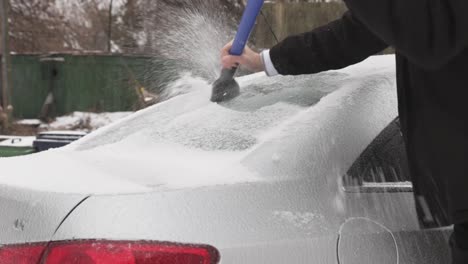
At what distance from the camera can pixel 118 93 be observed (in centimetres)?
1789

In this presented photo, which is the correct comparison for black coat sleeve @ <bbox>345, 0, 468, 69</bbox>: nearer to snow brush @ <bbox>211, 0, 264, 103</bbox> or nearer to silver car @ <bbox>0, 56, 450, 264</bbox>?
silver car @ <bbox>0, 56, 450, 264</bbox>

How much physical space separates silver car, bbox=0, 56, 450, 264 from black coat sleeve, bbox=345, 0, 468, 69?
0.47 metres

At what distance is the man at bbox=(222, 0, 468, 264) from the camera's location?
1377 millimetres

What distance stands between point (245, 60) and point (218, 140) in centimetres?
45

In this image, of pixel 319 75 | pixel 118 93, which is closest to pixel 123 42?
pixel 118 93

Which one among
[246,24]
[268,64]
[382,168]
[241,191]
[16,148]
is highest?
[246,24]

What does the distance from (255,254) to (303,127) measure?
52 cm

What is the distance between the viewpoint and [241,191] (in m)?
1.61

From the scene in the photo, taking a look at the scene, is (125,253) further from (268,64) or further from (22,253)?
(268,64)

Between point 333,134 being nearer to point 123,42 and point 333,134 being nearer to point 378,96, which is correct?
point 378,96

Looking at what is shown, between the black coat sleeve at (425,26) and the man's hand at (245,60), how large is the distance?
35.8 inches

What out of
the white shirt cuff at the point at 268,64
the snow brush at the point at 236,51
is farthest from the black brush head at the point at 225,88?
the white shirt cuff at the point at 268,64

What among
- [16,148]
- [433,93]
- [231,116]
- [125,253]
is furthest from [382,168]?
[16,148]

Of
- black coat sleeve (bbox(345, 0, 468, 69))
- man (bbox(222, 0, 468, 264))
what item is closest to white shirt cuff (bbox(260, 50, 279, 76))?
man (bbox(222, 0, 468, 264))
